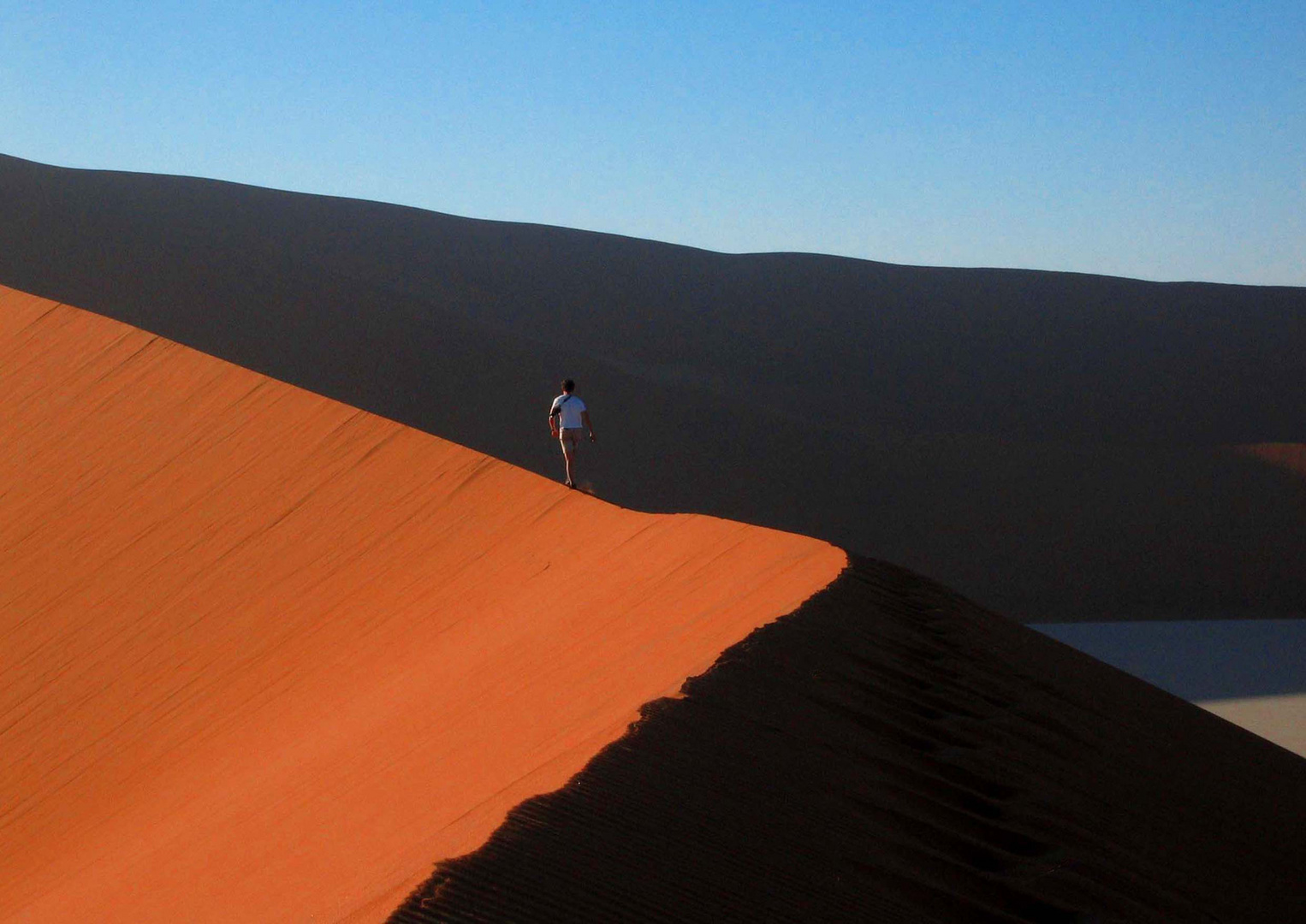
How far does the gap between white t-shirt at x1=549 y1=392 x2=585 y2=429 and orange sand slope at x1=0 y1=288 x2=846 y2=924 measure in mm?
1043

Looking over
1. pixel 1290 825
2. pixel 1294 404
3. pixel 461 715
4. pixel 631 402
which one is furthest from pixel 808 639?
pixel 1294 404

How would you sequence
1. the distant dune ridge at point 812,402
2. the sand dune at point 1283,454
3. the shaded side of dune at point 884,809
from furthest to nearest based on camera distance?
the sand dune at point 1283,454, the distant dune ridge at point 812,402, the shaded side of dune at point 884,809

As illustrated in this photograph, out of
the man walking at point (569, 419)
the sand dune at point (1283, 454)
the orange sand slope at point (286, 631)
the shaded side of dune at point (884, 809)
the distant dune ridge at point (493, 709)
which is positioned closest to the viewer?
the shaded side of dune at point (884, 809)

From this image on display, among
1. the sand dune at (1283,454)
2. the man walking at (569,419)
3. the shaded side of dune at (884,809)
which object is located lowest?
the shaded side of dune at (884,809)

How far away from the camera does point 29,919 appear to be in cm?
493

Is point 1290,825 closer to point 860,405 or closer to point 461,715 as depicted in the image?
point 461,715

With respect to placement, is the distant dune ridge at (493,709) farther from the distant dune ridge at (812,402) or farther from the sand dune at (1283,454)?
the sand dune at (1283,454)

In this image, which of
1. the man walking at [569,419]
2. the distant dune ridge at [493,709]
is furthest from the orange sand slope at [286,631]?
the man walking at [569,419]

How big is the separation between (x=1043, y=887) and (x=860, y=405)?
111 ft

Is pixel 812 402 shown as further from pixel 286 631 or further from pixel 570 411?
pixel 286 631

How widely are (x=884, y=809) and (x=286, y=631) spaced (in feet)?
17.2

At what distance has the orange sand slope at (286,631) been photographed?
424cm

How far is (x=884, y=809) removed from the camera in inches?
144

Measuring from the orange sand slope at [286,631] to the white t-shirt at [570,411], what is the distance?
1.04m
